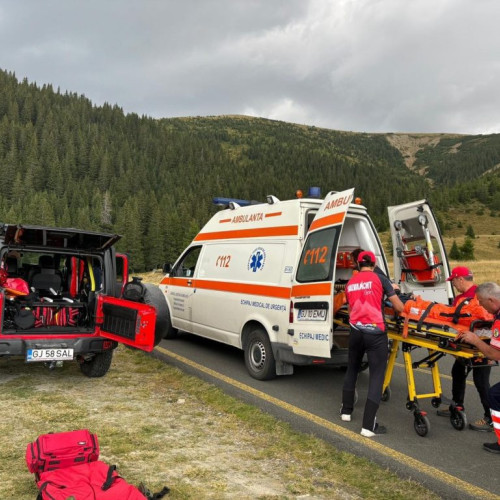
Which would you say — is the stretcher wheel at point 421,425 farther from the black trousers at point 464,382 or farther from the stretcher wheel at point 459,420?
the black trousers at point 464,382

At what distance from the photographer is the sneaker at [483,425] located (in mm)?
4961

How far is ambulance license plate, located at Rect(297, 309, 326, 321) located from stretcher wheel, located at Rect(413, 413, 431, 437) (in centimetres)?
147

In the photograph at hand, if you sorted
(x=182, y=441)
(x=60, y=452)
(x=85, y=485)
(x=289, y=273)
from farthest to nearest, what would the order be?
(x=289, y=273) < (x=182, y=441) < (x=60, y=452) < (x=85, y=485)

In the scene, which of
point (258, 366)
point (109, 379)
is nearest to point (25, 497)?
point (109, 379)

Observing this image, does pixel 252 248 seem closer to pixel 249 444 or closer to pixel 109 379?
pixel 109 379

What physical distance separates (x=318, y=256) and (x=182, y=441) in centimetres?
273

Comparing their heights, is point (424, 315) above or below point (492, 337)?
above

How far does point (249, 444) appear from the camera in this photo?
4.37 m

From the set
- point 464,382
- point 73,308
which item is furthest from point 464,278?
point 73,308

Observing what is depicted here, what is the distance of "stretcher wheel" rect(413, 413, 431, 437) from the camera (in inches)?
187

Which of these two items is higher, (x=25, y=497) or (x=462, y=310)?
(x=462, y=310)

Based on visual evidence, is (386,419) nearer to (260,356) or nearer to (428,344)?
(428,344)

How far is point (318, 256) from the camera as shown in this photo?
581 centimetres

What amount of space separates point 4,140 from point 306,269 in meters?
142
